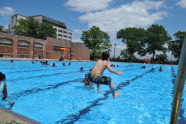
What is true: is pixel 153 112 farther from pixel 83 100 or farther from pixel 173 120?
pixel 173 120

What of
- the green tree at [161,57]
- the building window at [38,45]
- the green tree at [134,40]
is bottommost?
the green tree at [161,57]

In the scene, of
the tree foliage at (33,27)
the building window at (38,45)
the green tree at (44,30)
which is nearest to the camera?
the building window at (38,45)

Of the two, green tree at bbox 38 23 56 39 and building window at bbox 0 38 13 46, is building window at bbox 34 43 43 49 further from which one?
green tree at bbox 38 23 56 39

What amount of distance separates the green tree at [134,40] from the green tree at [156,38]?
7.64ft

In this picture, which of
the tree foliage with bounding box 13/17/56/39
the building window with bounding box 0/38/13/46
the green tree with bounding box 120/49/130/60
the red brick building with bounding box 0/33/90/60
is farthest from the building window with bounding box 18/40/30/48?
the green tree with bounding box 120/49/130/60

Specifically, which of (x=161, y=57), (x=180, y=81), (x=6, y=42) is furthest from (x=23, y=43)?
(x=161, y=57)

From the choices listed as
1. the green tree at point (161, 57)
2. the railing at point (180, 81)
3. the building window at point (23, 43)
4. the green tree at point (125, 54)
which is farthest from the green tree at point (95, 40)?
the railing at point (180, 81)

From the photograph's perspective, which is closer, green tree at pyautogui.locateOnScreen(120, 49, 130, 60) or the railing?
the railing

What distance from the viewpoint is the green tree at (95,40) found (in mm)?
74062

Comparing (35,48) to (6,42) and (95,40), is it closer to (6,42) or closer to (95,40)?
(6,42)

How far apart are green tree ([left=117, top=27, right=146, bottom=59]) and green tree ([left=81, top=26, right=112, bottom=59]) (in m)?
9.19

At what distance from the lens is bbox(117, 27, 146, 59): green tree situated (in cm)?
7406

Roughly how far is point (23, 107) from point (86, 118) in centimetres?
294

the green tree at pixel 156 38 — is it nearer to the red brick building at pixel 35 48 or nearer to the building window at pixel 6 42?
the red brick building at pixel 35 48
